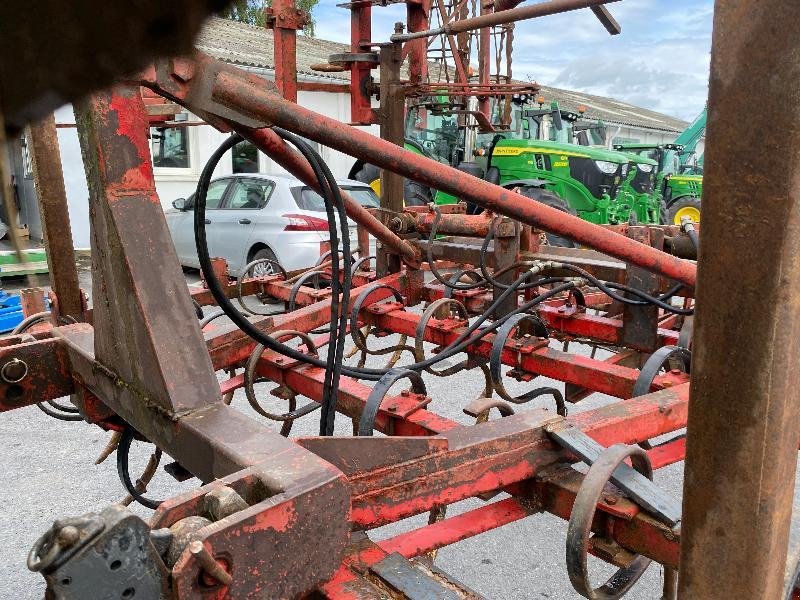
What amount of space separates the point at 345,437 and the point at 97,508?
2.50m

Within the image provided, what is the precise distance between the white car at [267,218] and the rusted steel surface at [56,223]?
492cm

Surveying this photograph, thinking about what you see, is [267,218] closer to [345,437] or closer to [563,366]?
[563,366]

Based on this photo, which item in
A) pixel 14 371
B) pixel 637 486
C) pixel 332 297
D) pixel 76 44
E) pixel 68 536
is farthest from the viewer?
pixel 14 371

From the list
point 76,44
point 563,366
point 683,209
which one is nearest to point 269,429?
point 76,44

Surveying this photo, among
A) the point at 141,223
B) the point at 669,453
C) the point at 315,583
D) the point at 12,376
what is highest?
the point at 141,223

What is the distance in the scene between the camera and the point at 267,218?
808 centimetres

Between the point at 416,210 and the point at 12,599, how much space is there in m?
2.76

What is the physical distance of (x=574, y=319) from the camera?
11.4ft

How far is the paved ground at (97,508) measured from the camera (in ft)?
9.43

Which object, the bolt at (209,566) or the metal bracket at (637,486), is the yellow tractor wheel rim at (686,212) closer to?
the metal bracket at (637,486)

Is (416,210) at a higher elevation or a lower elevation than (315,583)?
higher

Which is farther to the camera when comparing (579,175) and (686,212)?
(686,212)

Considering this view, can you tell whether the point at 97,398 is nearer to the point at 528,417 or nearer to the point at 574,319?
the point at 528,417

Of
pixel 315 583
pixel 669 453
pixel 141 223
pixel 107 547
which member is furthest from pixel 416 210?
pixel 107 547
